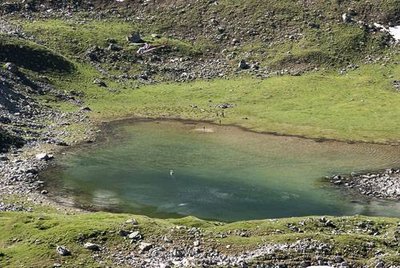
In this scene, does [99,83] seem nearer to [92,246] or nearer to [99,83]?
[99,83]

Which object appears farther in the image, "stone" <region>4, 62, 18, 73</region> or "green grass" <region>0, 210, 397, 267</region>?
"stone" <region>4, 62, 18, 73</region>

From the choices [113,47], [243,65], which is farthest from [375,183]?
[113,47]

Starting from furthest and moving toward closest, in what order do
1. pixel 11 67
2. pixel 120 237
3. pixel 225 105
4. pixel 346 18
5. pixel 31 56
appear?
pixel 346 18
pixel 31 56
pixel 225 105
pixel 11 67
pixel 120 237

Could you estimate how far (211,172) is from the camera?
3526 inches

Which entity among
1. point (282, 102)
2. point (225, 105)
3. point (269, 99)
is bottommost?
point (225, 105)

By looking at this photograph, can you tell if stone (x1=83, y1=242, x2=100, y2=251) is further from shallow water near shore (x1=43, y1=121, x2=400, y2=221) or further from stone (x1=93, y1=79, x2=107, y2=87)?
stone (x1=93, y1=79, x2=107, y2=87)

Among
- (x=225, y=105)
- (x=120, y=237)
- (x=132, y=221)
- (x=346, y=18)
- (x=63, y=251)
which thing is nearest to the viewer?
(x=63, y=251)

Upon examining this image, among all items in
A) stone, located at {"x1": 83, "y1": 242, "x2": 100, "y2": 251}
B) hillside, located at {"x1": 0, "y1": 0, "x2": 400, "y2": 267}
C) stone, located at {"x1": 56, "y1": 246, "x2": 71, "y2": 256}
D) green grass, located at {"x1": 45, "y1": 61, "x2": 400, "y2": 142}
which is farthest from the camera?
green grass, located at {"x1": 45, "y1": 61, "x2": 400, "y2": 142}

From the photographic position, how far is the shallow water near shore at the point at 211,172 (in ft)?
255

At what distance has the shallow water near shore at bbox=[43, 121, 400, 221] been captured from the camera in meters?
77.8

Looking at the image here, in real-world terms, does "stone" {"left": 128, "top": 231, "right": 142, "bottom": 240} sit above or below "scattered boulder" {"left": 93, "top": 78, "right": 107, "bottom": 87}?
below

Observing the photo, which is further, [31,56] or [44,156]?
[31,56]

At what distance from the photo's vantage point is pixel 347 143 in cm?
10512

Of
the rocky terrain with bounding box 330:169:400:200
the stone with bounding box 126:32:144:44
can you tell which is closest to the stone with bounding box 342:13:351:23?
the stone with bounding box 126:32:144:44
